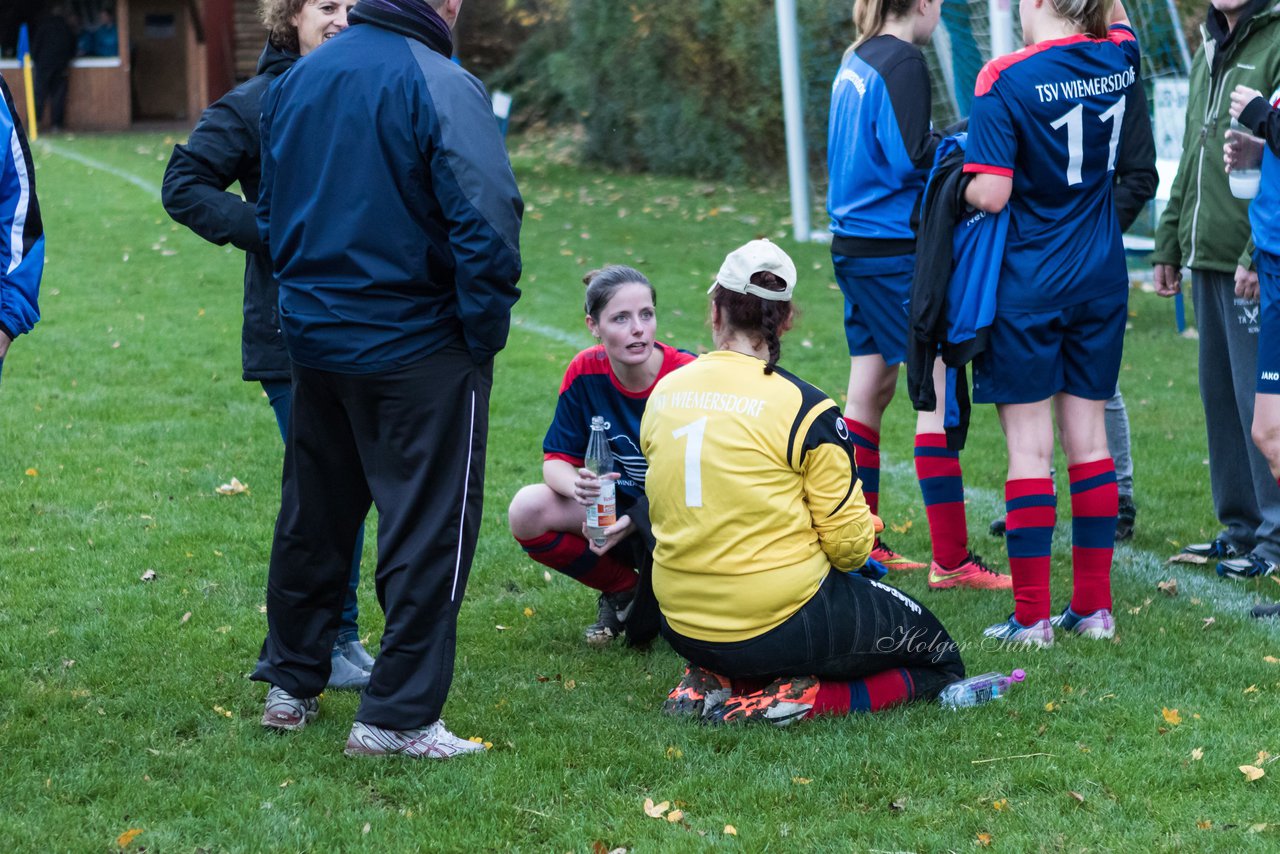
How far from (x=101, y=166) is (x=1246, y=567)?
18233 mm

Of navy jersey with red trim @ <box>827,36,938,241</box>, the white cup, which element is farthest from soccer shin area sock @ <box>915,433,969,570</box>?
the white cup

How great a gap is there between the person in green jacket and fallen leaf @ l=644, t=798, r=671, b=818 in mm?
2987

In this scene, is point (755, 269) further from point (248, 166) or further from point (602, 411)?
point (248, 166)

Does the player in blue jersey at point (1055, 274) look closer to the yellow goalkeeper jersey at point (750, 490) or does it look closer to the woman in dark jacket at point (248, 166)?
the yellow goalkeeper jersey at point (750, 490)

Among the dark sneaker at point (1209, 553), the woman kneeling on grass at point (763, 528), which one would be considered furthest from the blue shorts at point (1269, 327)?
the woman kneeling on grass at point (763, 528)

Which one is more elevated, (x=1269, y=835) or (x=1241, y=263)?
(x=1241, y=263)

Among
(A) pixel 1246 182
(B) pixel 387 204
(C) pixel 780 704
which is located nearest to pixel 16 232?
(B) pixel 387 204

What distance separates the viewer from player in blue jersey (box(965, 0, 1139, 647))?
457cm

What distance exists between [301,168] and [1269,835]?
2.81 meters

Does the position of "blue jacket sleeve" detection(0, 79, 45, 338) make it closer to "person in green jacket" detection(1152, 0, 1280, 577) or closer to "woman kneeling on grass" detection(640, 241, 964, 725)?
"woman kneeling on grass" detection(640, 241, 964, 725)

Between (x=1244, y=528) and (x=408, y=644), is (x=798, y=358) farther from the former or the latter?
(x=408, y=644)

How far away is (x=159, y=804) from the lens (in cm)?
366

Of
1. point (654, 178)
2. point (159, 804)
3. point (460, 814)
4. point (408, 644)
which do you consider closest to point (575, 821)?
point (460, 814)

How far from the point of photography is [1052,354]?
4.72 meters
